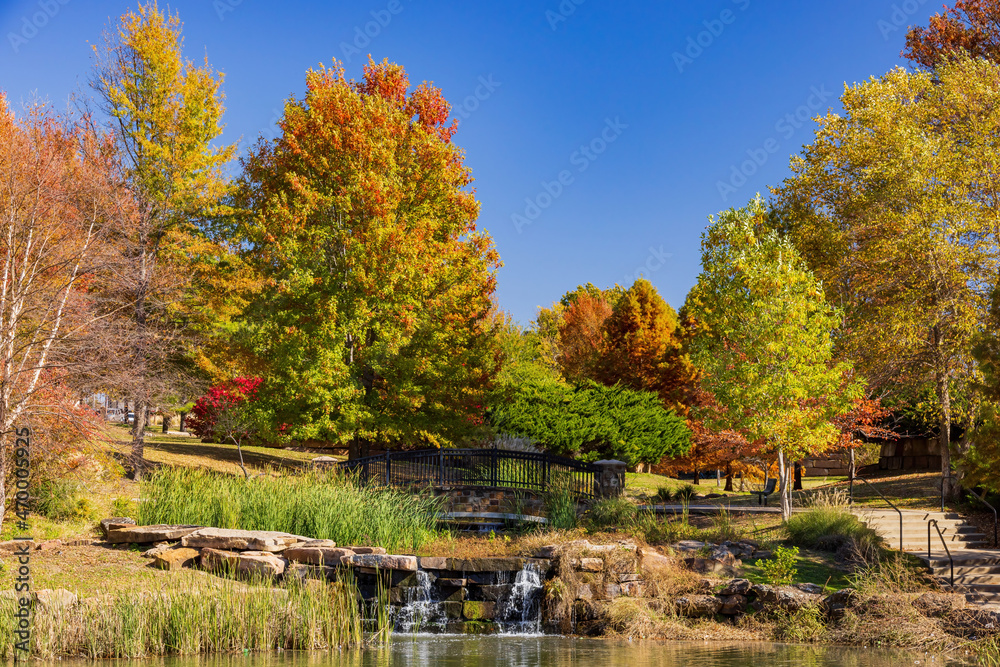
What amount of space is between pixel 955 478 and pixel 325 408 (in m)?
18.3

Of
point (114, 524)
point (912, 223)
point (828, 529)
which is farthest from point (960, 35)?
point (114, 524)

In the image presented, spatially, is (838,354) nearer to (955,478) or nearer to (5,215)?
(955,478)

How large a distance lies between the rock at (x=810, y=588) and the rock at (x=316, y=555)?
25.3 ft

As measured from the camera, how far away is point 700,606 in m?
13.9

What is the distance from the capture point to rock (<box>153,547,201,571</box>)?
1340 cm

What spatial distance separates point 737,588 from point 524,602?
12.3 feet

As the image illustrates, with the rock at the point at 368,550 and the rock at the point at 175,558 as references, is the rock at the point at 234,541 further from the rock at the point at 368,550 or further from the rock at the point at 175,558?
the rock at the point at 368,550

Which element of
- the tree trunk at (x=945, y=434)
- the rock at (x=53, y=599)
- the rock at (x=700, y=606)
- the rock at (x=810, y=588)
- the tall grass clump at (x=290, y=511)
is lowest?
the rock at (x=700, y=606)

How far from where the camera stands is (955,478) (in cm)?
2369

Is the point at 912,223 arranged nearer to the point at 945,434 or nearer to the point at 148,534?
the point at 945,434

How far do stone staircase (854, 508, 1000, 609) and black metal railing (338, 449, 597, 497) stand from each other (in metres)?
6.90

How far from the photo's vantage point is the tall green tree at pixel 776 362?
18.8 metres

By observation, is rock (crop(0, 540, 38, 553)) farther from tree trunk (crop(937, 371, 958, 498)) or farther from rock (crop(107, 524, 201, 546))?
tree trunk (crop(937, 371, 958, 498))

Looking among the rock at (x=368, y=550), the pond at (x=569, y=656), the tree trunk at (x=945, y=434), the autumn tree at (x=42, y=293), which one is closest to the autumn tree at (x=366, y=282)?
the autumn tree at (x=42, y=293)
